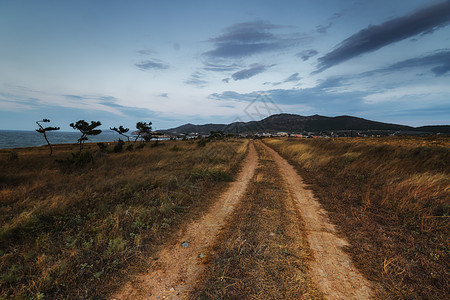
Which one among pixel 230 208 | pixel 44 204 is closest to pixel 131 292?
pixel 230 208

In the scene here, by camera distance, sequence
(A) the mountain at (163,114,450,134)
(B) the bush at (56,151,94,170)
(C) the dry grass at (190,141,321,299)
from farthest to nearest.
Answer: (A) the mountain at (163,114,450,134) < (B) the bush at (56,151,94,170) < (C) the dry grass at (190,141,321,299)

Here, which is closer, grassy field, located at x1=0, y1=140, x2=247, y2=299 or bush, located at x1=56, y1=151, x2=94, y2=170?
grassy field, located at x1=0, y1=140, x2=247, y2=299

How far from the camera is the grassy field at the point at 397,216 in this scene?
3051 millimetres

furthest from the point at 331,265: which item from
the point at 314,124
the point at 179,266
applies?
the point at 314,124

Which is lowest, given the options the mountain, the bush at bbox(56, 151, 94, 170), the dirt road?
the dirt road

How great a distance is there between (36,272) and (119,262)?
1285 mm

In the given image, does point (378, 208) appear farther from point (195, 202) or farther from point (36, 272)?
point (36, 272)

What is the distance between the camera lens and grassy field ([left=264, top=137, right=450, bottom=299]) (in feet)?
10.0

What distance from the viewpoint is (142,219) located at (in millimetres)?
5000

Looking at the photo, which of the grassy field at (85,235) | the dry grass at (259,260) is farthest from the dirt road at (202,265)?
the grassy field at (85,235)

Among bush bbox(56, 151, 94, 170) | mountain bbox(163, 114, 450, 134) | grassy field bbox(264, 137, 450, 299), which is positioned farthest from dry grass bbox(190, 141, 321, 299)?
mountain bbox(163, 114, 450, 134)

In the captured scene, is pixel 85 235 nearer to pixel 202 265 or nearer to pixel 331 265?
pixel 202 265

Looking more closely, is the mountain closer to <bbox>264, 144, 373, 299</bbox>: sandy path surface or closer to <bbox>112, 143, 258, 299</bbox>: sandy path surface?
<bbox>264, 144, 373, 299</bbox>: sandy path surface

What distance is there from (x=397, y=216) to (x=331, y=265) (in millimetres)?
3787
